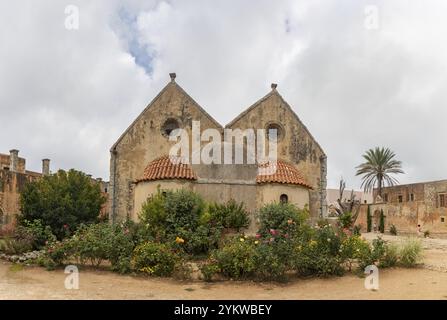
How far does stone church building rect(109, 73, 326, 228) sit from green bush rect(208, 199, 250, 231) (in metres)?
1.72

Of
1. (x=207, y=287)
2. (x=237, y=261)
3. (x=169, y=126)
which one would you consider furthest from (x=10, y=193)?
(x=207, y=287)

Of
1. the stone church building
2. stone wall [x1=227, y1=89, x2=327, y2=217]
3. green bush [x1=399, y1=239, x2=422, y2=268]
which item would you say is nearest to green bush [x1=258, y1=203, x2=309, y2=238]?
green bush [x1=399, y1=239, x2=422, y2=268]

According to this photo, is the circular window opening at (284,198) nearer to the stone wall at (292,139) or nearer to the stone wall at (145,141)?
the stone wall at (292,139)

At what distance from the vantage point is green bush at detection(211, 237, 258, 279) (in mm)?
14250

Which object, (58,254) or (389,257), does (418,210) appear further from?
(58,254)

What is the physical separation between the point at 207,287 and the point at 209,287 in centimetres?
6

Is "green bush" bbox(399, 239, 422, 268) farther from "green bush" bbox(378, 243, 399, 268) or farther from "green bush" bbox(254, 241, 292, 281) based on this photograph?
"green bush" bbox(254, 241, 292, 281)

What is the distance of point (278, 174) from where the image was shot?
22.6 m

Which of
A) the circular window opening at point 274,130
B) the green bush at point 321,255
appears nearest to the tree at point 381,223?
the circular window opening at point 274,130

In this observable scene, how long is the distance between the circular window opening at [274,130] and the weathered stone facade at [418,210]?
2973 cm

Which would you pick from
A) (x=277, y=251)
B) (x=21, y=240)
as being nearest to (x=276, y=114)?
(x=277, y=251)
